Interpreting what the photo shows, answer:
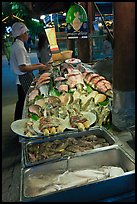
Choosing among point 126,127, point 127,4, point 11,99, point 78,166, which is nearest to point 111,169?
point 78,166

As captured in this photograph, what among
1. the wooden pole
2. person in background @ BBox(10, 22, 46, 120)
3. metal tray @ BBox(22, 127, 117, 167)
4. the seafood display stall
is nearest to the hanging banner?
person in background @ BBox(10, 22, 46, 120)

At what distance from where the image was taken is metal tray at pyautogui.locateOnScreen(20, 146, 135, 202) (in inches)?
64.1

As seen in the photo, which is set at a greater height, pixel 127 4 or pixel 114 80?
pixel 127 4

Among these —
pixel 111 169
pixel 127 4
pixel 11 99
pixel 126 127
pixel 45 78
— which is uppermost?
pixel 127 4

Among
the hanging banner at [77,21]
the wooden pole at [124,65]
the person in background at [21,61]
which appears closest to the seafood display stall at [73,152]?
the wooden pole at [124,65]

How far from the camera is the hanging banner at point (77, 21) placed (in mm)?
5191

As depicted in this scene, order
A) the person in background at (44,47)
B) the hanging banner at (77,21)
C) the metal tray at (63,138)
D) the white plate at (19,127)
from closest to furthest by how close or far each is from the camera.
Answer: the metal tray at (63,138) < the white plate at (19,127) < the hanging banner at (77,21) < the person in background at (44,47)

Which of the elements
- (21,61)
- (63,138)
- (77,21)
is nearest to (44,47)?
(77,21)

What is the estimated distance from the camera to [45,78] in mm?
4562

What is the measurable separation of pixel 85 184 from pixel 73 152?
1.82ft

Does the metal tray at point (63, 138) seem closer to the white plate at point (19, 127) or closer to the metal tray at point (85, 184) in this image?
the metal tray at point (85, 184)

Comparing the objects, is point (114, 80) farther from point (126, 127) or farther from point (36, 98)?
point (36, 98)

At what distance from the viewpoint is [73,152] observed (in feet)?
7.20

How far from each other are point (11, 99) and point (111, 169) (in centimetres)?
718
